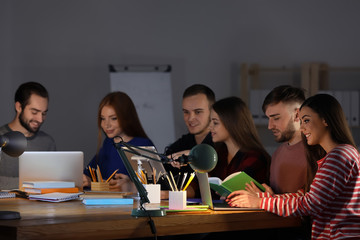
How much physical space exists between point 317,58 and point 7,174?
10.8 feet

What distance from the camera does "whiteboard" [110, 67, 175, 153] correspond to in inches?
200

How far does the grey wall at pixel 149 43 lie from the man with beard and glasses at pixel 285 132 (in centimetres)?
249

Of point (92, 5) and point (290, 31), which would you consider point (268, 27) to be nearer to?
point (290, 31)

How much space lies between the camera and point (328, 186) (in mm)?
2172

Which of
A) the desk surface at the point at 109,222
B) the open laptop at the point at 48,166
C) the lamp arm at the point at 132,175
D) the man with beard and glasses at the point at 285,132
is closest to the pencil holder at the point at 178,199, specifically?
the desk surface at the point at 109,222

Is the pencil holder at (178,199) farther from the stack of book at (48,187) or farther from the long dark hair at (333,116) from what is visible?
the stack of book at (48,187)

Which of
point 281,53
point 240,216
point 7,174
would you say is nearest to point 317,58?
point 281,53

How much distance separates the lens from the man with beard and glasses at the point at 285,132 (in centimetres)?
275

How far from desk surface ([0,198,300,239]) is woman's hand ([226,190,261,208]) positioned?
0.05m

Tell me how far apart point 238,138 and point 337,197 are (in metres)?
0.87

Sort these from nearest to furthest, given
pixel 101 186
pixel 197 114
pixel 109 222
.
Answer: pixel 109 222
pixel 101 186
pixel 197 114

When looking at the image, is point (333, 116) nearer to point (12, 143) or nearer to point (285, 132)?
point (285, 132)

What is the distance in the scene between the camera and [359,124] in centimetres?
532

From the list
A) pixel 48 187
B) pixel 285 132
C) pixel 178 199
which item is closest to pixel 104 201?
pixel 178 199
